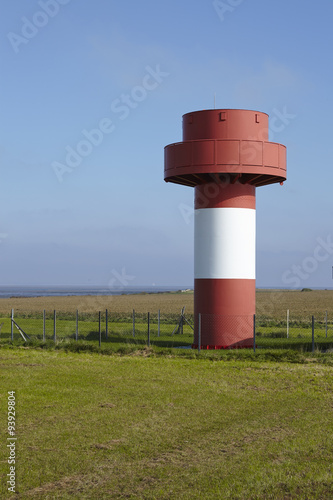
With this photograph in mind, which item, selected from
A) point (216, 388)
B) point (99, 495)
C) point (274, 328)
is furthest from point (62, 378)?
point (274, 328)

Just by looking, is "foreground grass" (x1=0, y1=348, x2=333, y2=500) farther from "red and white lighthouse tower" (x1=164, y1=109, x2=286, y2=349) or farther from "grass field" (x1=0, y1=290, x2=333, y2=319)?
"grass field" (x1=0, y1=290, x2=333, y2=319)

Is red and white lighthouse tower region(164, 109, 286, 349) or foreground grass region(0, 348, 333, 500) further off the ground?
red and white lighthouse tower region(164, 109, 286, 349)

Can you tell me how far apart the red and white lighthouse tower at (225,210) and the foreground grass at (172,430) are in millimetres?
4868

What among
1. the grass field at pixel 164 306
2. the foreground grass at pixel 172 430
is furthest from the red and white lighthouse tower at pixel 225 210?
the grass field at pixel 164 306

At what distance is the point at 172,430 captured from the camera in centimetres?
1169

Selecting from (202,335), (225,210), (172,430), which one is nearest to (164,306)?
(202,335)

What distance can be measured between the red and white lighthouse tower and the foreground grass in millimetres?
4868

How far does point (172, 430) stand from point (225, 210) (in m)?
14.7

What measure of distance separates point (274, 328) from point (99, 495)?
3047cm

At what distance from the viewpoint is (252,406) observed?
556 inches

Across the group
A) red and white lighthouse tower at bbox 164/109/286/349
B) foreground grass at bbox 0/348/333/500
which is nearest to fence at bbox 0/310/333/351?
red and white lighthouse tower at bbox 164/109/286/349

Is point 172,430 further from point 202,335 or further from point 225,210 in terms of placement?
point 225,210

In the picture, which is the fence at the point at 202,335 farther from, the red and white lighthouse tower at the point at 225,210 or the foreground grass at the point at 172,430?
the foreground grass at the point at 172,430

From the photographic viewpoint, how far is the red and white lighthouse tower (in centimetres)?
2480
